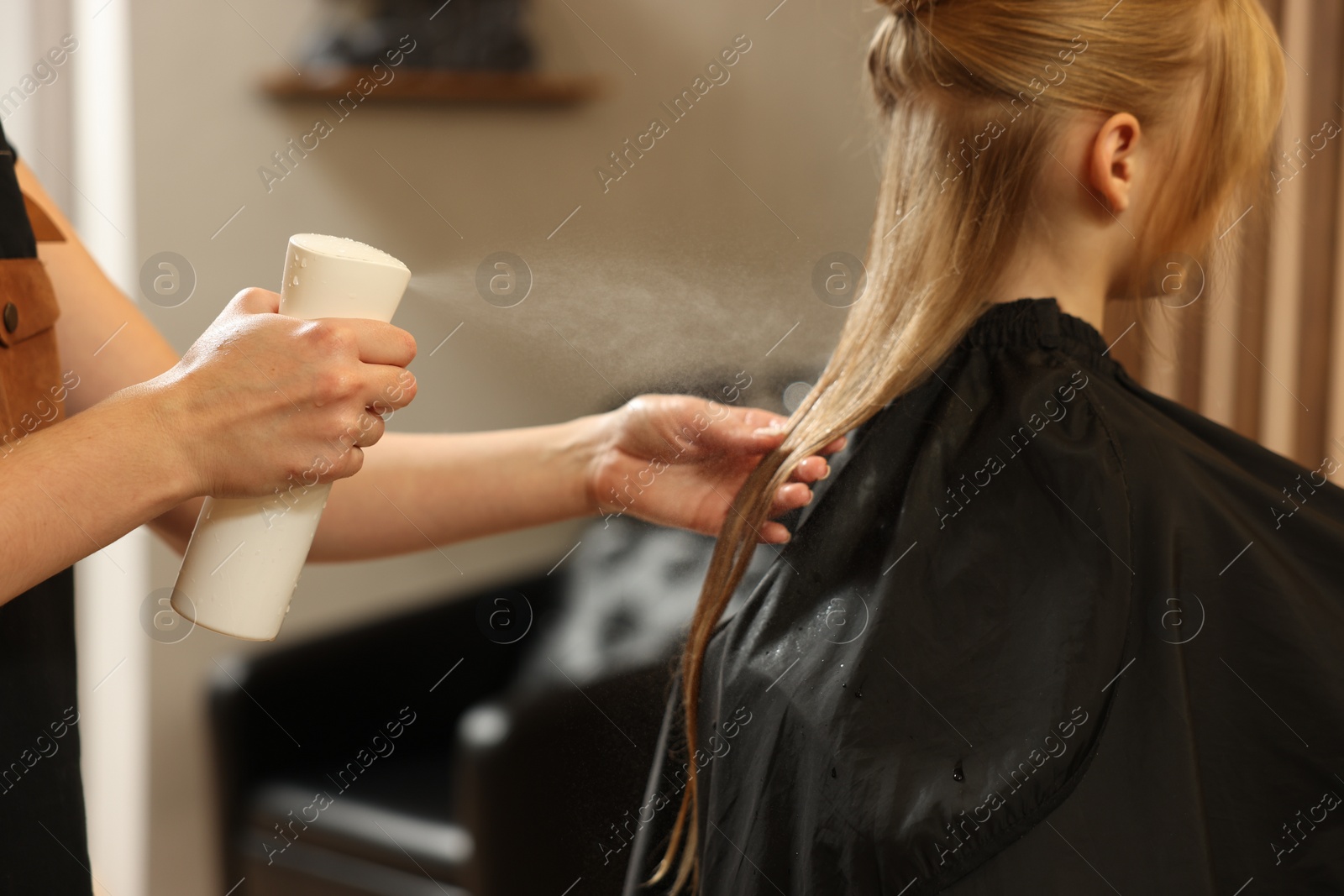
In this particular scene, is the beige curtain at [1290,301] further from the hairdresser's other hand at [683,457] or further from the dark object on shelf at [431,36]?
the dark object on shelf at [431,36]

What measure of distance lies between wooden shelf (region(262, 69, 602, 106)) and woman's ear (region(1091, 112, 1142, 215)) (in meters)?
0.77

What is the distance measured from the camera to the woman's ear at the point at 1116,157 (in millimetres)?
867

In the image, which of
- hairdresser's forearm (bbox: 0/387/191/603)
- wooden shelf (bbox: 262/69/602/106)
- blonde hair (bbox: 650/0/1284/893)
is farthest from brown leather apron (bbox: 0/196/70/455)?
wooden shelf (bbox: 262/69/602/106)

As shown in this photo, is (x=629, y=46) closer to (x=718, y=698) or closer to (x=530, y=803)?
(x=718, y=698)

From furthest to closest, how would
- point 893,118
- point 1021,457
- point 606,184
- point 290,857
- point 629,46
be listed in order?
point 290,857, point 629,46, point 606,184, point 893,118, point 1021,457

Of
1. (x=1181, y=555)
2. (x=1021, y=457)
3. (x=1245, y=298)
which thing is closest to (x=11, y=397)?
(x=1021, y=457)

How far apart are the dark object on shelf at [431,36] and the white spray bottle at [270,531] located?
0.94 m

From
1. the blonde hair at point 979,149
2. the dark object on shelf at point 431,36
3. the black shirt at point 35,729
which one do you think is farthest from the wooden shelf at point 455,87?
the black shirt at point 35,729

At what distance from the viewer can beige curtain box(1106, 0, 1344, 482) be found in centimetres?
149

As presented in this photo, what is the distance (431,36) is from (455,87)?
0.14 meters

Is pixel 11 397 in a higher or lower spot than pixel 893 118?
lower

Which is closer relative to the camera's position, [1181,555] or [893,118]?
[1181,555]

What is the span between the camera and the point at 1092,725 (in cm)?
72

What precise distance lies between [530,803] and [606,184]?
0.83 meters
